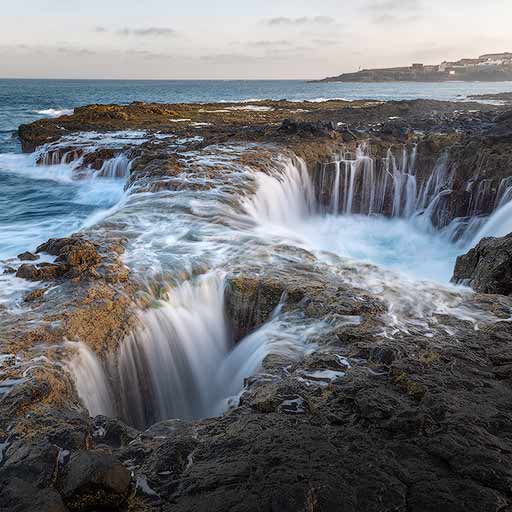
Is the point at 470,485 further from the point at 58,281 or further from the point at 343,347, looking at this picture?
the point at 58,281

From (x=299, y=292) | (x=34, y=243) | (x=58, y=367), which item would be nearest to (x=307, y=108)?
(x=34, y=243)

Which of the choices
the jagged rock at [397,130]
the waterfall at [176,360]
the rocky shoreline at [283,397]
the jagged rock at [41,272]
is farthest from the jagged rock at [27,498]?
the jagged rock at [397,130]

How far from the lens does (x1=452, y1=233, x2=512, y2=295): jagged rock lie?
24.7 ft

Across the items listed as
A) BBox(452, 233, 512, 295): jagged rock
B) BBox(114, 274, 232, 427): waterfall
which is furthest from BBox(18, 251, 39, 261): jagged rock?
BBox(452, 233, 512, 295): jagged rock

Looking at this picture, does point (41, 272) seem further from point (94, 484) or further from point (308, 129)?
point (308, 129)

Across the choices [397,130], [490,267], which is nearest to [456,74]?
[397,130]

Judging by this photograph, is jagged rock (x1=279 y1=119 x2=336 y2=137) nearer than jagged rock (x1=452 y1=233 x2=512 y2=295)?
No

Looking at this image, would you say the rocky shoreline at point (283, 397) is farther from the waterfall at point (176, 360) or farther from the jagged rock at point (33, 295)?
the waterfall at point (176, 360)

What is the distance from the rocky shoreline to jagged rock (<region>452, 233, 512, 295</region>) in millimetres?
39

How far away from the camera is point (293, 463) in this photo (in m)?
3.58

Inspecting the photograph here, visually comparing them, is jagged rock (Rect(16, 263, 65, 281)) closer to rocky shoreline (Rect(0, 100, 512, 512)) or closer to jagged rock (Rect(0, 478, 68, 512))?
rocky shoreline (Rect(0, 100, 512, 512))

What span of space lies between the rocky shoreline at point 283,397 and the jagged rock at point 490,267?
0.04 m

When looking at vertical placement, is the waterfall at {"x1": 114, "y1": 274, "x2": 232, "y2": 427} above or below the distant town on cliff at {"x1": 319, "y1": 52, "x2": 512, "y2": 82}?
below

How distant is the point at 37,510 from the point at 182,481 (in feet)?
3.35
